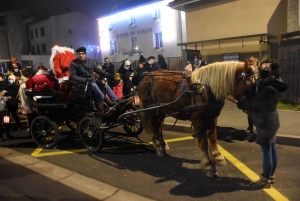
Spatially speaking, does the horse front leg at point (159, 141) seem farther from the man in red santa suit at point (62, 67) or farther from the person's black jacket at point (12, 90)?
the person's black jacket at point (12, 90)

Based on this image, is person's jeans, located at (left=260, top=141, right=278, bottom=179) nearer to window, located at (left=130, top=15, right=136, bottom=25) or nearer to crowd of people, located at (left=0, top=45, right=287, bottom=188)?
crowd of people, located at (left=0, top=45, right=287, bottom=188)

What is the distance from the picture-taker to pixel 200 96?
4035 mm

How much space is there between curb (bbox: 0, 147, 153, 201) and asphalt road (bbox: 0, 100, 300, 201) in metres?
0.12

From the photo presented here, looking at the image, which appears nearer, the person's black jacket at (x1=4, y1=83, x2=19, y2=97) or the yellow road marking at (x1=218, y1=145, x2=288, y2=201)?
the yellow road marking at (x1=218, y1=145, x2=288, y2=201)

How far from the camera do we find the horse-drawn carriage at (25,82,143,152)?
5.55 metres

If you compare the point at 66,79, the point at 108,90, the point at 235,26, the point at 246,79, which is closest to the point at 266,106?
the point at 246,79

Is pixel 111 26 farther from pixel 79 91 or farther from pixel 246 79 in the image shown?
pixel 246 79

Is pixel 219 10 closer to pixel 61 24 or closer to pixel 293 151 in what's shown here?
pixel 293 151

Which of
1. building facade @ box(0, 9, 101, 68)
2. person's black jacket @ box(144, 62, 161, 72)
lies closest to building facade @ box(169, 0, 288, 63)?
person's black jacket @ box(144, 62, 161, 72)

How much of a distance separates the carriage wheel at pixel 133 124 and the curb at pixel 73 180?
1657 millimetres

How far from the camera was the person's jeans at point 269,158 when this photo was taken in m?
3.49

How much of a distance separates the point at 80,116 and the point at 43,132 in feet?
3.33

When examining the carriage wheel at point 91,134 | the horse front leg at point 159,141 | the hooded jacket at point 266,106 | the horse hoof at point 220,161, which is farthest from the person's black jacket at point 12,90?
the hooded jacket at point 266,106

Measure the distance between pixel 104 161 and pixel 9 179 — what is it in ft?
5.69
